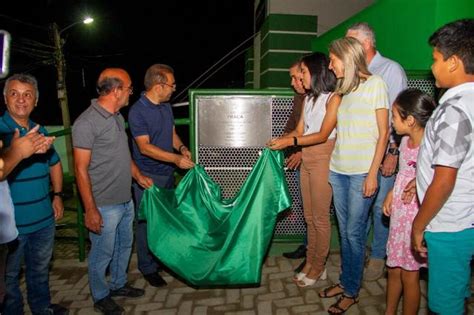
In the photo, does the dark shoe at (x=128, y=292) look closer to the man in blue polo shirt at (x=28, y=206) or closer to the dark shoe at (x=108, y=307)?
the dark shoe at (x=108, y=307)

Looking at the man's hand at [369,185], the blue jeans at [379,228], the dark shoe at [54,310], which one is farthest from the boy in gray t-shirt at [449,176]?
the dark shoe at [54,310]

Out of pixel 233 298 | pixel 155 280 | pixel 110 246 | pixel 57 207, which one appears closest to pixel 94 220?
pixel 110 246

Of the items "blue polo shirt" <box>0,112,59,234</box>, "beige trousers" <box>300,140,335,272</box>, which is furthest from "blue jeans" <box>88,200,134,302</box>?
"beige trousers" <box>300,140,335,272</box>

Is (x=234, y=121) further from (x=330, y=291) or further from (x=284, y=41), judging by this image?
(x=284, y=41)

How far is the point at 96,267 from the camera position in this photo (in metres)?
3.31

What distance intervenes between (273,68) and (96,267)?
28.7 ft

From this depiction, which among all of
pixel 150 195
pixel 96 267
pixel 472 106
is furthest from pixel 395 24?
pixel 96 267

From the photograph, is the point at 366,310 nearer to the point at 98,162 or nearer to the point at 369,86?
the point at 369,86

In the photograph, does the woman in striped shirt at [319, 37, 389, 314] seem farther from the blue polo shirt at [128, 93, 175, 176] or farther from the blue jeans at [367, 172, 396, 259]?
the blue polo shirt at [128, 93, 175, 176]

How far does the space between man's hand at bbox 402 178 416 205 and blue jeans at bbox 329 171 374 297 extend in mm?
432

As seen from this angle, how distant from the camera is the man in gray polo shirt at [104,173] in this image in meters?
3.02

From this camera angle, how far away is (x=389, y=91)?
136 inches

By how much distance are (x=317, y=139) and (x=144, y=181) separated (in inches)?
66.7

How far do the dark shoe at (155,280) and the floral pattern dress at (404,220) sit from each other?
2355mm
